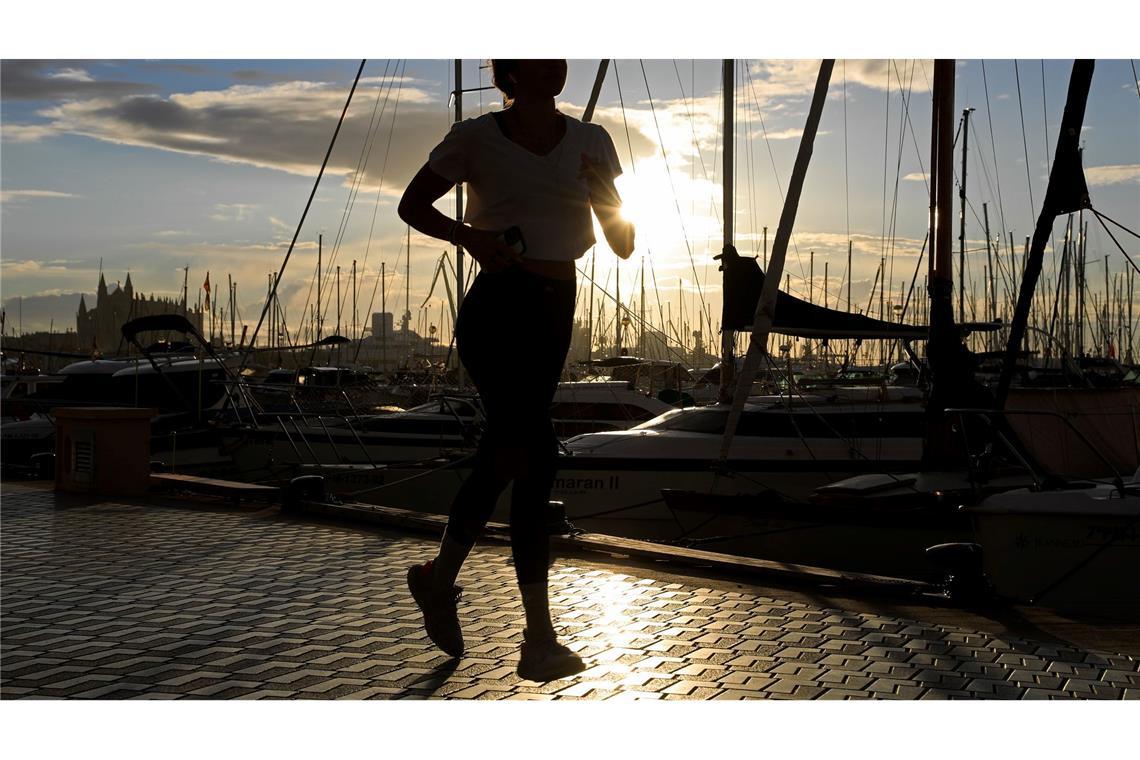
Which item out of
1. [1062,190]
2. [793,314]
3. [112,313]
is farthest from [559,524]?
[112,313]

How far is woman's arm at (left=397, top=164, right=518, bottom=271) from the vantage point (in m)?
3.90

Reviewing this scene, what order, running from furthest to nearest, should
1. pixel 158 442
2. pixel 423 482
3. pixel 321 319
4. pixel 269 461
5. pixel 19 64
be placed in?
pixel 321 319 < pixel 158 442 < pixel 269 461 < pixel 423 482 < pixel 19 64

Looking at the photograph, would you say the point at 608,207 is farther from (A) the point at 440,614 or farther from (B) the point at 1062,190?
(B) the point at 1062,190

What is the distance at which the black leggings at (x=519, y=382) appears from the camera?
3.90 metres

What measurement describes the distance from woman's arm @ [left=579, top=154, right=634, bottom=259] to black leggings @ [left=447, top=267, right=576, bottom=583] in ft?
0.85

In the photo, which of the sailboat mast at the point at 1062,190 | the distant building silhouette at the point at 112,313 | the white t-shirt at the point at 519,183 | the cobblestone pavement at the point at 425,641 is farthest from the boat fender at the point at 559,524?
the distant building silhouette at the point at 112,313

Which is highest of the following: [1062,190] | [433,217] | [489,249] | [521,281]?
[1062,190]

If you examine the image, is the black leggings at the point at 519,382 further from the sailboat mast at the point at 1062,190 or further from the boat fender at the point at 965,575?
the sailboat mast at the point at 1062,190

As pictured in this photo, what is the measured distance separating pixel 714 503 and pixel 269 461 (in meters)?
8.85

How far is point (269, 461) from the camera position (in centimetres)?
1814

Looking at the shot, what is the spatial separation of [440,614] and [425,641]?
0.40 meters

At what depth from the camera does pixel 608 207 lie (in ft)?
13.6

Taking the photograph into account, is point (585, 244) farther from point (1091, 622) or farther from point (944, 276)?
point (944, 276)

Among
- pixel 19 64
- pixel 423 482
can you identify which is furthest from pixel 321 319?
pixel 19 64
